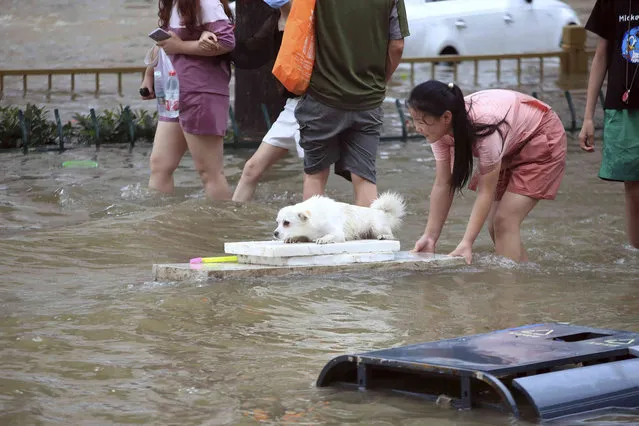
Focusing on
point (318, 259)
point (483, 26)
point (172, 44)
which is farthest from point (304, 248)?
point (483, 26)

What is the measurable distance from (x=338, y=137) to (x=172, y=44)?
1324 millimetres

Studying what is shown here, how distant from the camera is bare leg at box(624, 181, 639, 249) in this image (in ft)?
24.0

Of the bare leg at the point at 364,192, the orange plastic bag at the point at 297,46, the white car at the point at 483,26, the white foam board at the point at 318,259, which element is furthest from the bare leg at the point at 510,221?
the white car at the point at 483,26

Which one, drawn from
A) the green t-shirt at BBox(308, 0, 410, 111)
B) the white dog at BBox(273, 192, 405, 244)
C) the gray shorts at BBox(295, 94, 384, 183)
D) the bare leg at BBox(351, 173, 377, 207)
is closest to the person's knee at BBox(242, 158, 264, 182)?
the gray shorts at BBox(295, 94, 384, 183)

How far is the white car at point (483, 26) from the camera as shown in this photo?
2139 centimetres

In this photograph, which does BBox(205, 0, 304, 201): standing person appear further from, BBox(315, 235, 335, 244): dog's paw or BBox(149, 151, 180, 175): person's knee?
BBox(315, 235, 335, 244): dog's paw

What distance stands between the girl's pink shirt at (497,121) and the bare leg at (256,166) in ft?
6.93

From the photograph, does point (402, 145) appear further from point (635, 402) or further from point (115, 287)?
point (635, 402)

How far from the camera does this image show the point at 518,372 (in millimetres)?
4387

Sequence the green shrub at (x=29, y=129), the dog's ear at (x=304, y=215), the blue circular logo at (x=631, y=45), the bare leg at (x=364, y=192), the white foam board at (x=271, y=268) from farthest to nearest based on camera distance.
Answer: the green shrub at (x=29, y=129) → the bare leg at (x=364, y=192) → the blue circular logo at (x=631, y=45) → the dog's ear at (x=304, y=215) → the white foam board at (x=271, y=268)

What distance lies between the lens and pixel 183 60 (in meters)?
8.17

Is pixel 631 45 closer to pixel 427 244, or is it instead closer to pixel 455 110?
pixel 455 110

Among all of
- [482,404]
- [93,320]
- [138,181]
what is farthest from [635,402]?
[138,181]

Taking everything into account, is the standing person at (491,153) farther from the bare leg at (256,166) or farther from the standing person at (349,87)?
the bare leg at (256,166)
